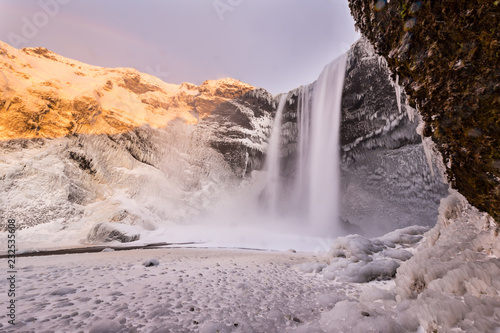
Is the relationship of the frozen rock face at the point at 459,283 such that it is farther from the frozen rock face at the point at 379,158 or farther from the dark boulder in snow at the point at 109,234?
the dark boulder in snow at the point at 109,234

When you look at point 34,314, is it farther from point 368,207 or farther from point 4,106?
point 4,106

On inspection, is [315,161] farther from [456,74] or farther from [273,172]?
[456,74]

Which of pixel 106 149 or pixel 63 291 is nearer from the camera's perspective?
pixel 63 291

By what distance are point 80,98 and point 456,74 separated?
24.1 m

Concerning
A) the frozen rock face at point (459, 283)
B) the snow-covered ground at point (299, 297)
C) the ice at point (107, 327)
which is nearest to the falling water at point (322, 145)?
the snow-covered ground at point (299, 297)

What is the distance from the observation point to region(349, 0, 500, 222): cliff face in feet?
3.48

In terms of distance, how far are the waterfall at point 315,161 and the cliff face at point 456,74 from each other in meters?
15.2

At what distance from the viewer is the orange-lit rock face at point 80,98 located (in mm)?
15938

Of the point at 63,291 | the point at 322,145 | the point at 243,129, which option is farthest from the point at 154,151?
the point at 63,291

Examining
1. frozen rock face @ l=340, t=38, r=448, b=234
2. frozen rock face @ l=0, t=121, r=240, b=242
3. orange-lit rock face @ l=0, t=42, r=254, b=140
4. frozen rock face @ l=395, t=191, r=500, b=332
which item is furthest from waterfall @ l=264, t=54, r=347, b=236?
frozen rock face @ l=395, t=191, r=500, b=332

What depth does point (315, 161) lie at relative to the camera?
17.6m

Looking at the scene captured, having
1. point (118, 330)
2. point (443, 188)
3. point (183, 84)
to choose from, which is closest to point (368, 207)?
point (443, 188)

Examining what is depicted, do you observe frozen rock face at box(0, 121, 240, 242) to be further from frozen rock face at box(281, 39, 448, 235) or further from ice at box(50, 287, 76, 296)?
ice at box(50, 287, 76, 296)

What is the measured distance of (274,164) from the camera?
67.6ft
